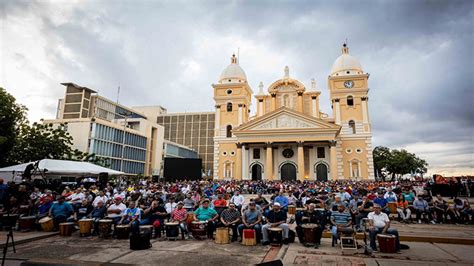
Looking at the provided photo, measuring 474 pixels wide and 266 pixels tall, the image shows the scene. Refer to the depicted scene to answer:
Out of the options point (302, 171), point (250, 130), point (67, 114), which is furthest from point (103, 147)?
point (302, 171)

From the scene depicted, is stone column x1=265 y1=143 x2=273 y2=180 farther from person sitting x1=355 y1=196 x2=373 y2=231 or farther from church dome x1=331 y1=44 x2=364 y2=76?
person sitting x1=355 y1=196 x2=373 y2=231

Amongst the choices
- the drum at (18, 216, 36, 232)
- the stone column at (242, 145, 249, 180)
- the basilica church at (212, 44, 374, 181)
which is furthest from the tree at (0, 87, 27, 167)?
the stone column at (242, 145, 249, 180)

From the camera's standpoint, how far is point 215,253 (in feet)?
21.5

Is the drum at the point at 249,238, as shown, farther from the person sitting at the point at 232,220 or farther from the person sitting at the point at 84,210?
the person sitting at the point at 84,210

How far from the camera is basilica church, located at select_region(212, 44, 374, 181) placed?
106ft

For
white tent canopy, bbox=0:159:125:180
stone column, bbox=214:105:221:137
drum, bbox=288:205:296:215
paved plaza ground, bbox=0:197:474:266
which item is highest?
stone column, bbox=214:105:221:137

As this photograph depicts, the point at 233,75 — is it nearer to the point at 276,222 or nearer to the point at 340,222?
the point at 276,222

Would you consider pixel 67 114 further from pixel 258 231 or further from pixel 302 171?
pixel 258 231

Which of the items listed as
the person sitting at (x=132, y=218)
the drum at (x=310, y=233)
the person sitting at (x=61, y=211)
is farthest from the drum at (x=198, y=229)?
the person sitting at (x=61, y=211)

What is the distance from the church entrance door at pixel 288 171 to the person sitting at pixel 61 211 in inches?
1085

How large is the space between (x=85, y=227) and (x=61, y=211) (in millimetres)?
1497

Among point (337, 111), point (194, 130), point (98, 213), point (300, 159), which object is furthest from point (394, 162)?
point (98, 213)

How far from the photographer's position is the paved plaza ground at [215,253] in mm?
5848

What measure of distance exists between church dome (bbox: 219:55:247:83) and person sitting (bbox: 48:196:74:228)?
33.8 metres
